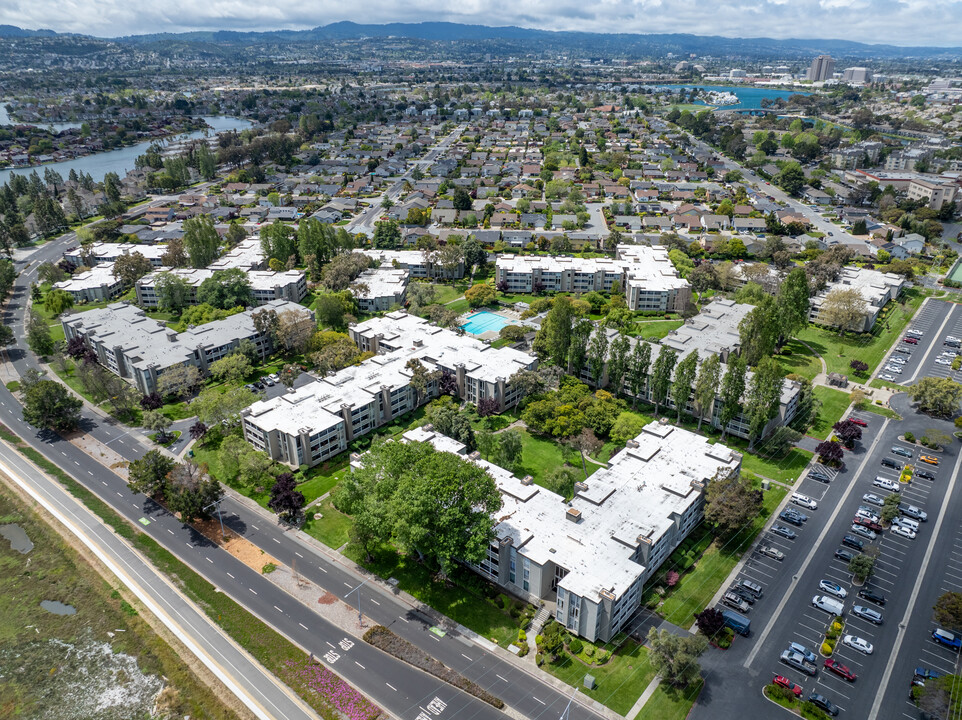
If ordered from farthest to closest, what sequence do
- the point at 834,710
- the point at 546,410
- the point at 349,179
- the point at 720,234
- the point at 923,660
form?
the point at 349,179 → the point at 720,234 → the point at 546,410 → the point at 923,660 → the point at 834,710

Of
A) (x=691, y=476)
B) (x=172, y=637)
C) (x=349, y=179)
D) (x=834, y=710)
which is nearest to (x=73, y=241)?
(x=349, y=179)

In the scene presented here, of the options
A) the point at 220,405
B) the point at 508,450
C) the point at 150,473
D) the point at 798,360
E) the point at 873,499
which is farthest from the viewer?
the point at 798,360

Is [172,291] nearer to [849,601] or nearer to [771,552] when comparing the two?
[771,552]

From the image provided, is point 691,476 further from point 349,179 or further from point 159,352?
point 349,179

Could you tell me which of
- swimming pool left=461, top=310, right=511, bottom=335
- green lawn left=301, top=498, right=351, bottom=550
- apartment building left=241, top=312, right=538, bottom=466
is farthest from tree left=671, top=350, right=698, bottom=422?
green lawn left=301, top=498, right=351, bottom=550

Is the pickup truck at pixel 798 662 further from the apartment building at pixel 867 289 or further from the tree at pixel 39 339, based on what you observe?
the tree at pixel 39 339

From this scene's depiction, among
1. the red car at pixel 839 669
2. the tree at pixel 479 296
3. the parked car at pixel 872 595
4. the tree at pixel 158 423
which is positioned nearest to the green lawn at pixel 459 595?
the red car at pixel 839 669

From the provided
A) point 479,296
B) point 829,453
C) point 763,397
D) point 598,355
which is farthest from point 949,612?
point 479,296
